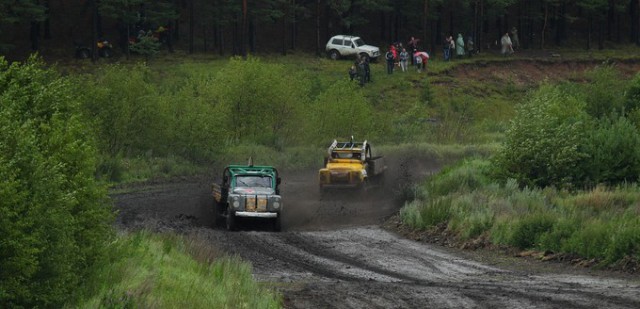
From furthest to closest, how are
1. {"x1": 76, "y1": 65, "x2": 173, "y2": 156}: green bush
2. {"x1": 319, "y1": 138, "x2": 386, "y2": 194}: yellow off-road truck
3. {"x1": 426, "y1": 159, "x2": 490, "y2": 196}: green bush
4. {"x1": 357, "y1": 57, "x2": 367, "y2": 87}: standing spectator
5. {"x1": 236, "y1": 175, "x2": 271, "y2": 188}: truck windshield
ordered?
{"x1": 357, "y1": 57, "x2": 367, "y2": 87}: standing spectator
{"x1": 76, "y1": 65, "x2": 173, "y2": 156}: green bush
{"x1": 319, "y1": 138, "x2": 386, "y2": 194}: yellow off-road truck
{"x1": 426, "y1": 159, "x2": 490, "y2": 196}: green bush
{"x1": 236, "y1": 175, "x2": 271, "y2": 188}: truck windshield

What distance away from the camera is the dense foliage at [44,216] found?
14.1 m

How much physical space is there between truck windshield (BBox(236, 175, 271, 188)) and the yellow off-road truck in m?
5.81

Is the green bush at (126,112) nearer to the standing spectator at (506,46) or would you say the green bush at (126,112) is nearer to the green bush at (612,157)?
the green bush at (612,157)

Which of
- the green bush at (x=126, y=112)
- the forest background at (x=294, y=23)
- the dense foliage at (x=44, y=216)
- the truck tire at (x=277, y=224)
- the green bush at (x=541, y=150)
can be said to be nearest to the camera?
the dense foliage at (x=44, y=216)

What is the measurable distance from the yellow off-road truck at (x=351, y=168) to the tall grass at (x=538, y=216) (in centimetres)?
302

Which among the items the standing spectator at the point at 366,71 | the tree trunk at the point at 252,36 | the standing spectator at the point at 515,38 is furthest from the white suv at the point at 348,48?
the standing spectator at the point at 515,38

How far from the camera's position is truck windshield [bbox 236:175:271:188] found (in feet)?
116

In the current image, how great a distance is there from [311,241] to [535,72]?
5110 centimetres

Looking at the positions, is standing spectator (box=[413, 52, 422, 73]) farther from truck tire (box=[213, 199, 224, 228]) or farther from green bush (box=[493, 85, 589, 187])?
truck tire (box=[213, 199, 224, 228])

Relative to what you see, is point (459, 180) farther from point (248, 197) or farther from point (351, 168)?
point (248, 197)

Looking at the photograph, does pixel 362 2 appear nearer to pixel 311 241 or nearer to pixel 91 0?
pixel 91 0

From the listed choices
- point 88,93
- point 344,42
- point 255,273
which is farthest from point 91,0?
point 255,273

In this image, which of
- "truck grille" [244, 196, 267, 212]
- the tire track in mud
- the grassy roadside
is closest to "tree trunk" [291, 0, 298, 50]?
the tire track in mud

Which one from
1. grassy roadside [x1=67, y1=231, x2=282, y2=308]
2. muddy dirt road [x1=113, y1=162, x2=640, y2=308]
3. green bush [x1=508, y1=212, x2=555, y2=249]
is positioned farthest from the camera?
green bush [x1=508, y1=212, x2=555, y2=249]
